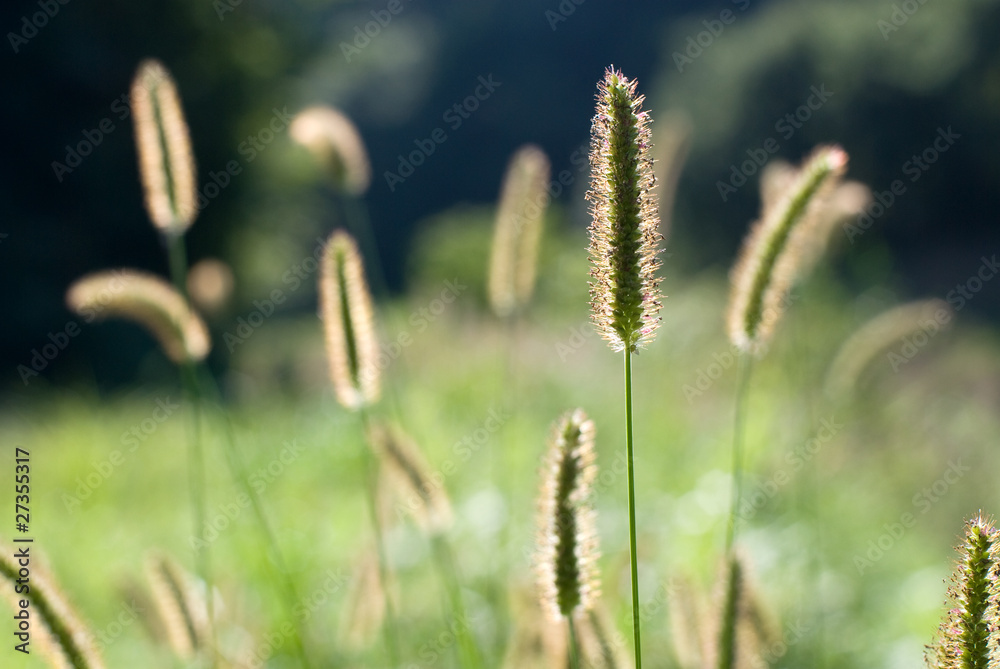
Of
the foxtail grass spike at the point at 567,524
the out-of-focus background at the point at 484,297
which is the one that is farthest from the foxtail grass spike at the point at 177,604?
the foxtail grass spike at the point at 567,524

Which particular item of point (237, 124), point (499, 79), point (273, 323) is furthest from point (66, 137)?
point (499, 79)

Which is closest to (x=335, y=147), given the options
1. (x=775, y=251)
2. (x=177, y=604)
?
(x=177, y=604)

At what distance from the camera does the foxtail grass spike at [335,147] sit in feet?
9.83

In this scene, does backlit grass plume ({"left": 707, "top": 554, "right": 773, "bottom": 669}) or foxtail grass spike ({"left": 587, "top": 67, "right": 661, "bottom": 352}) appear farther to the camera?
backlit grass plume ({"left": 707, "top": 554, "right": 773, "bottom": 669})

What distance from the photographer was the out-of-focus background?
474 cm

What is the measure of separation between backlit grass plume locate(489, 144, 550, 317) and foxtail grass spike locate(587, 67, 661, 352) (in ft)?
4.65

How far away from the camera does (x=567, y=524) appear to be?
1265 millimetres

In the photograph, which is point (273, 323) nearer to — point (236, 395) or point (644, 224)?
point (236, 395)

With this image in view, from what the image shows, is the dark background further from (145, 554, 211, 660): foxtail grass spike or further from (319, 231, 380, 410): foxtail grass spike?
(145, 554, 211, 660): foxtail grass spike

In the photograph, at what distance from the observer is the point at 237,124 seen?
18.1 m

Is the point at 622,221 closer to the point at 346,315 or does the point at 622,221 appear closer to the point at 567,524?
the point at 567,524

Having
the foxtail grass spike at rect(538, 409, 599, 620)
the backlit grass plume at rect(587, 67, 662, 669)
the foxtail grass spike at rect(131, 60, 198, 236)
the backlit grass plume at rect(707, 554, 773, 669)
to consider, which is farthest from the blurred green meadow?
the backlit grass plume at rect(587, 67, 662, 669)

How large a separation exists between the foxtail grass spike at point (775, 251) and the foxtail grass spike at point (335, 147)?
1.63 metres

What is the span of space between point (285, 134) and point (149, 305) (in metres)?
18.8
